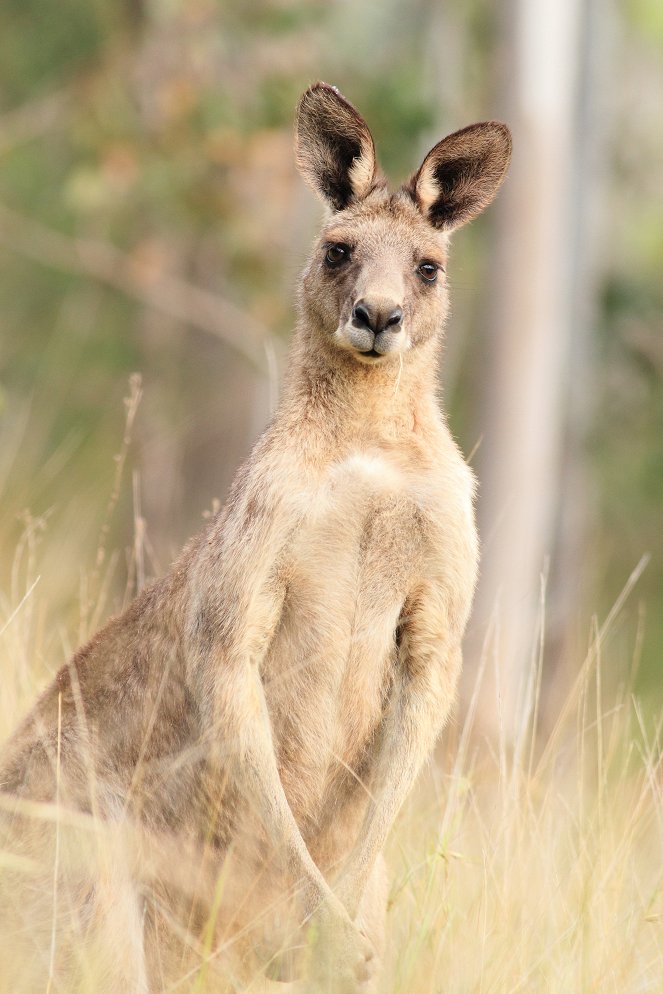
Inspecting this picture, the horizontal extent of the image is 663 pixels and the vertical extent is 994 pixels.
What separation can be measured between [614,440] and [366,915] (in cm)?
1227

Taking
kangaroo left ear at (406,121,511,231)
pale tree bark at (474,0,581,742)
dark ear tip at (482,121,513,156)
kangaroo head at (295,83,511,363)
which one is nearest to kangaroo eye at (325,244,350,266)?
kangaroo head at (295,83,511,363)

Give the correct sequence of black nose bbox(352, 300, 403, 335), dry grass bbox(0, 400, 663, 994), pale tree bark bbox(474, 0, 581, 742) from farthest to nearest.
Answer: pale tree bark bbox(474, 0, 581, 742) < black nose bbox(352, 300, 403, 335) < dry grass bbox(0, 400, 663, 994)

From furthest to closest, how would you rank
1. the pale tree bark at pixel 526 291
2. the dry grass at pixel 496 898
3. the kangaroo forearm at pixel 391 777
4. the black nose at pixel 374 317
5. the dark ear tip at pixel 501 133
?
the pale tree bark at pixel 526 291
the dark ear tip at pixel 501 133
the black nose at pixel 374 317
the kangaroo forearm at pixel 391 777
the dry grass at pixel 496 898

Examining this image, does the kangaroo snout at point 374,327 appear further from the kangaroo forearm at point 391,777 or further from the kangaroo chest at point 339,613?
the kangaroo forearm at point 391,777

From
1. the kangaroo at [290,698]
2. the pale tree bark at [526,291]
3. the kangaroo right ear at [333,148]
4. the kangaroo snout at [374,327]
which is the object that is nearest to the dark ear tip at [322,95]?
the kangaroo right ear at [333,148]

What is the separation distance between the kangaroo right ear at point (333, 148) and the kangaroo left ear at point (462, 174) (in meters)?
0.16

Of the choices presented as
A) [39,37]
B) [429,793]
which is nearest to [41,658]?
[429,793]

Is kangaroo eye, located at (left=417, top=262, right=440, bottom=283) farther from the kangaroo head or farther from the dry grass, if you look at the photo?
the dry grass

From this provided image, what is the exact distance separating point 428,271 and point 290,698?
4.22 ft

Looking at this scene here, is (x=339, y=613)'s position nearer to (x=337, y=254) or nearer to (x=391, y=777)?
(x=391, y=777)

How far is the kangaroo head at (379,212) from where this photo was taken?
359 centimetres

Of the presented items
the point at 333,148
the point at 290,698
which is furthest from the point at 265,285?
the point at 290,698

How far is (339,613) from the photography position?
323 cm

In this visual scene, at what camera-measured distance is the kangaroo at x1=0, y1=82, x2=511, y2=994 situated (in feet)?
10.4
